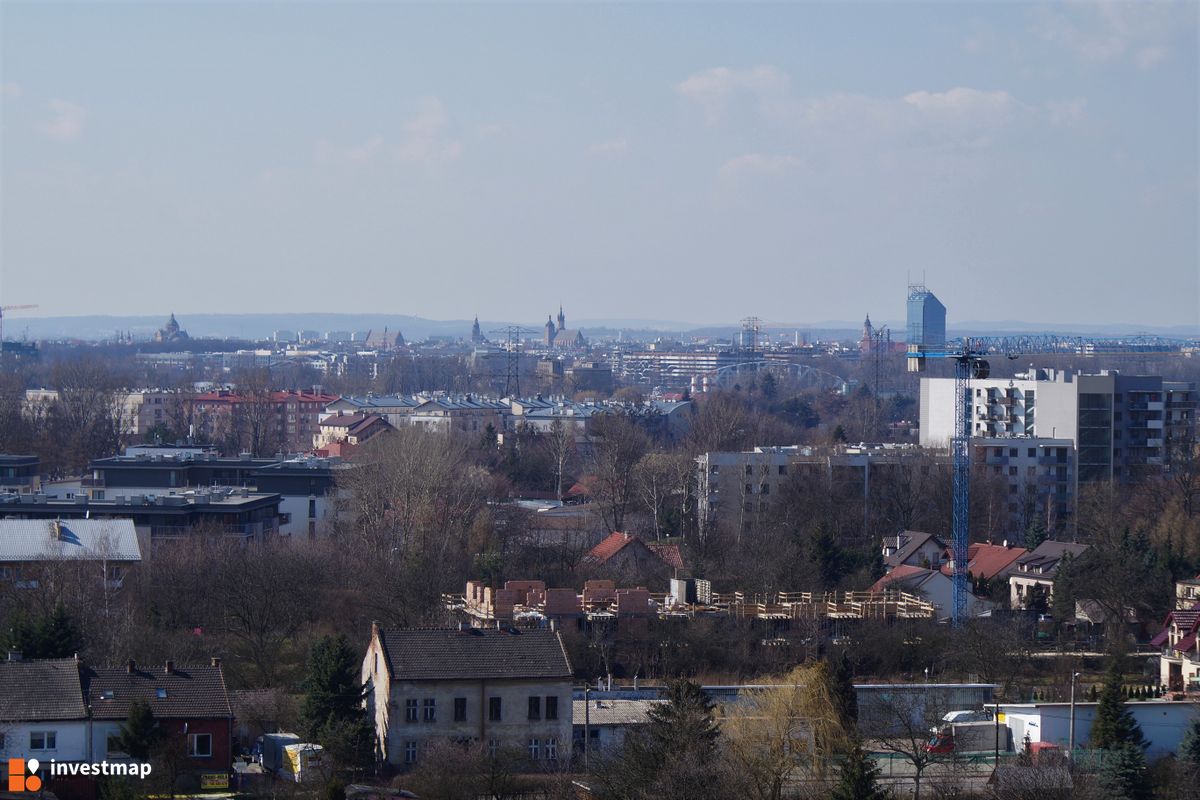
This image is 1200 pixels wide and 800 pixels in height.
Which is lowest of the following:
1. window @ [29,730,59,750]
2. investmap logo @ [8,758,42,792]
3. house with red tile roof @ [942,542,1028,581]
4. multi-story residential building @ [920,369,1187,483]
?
house with red tile roof @ [942,542,1028,581]

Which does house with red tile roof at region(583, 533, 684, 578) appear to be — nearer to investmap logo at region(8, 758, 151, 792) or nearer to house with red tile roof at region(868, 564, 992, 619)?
house with red tile roof at region(868, 564, 992, 619)

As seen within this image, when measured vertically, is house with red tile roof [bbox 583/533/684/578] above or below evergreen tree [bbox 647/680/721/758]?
below

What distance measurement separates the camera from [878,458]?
35344mm

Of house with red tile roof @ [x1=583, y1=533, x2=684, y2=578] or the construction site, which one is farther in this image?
house with red tile roof @ [x1=583, y1=533, x2=684, y2=578]

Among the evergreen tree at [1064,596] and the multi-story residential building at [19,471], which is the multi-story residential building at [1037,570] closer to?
the evergreen tree at [1064,596]

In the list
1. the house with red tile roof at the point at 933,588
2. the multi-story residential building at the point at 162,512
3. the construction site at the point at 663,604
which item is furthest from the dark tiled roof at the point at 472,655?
the multi-story residential building at the point at 162,512

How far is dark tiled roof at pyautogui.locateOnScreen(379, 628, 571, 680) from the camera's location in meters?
15.9

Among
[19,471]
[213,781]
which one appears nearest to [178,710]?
[213,781]

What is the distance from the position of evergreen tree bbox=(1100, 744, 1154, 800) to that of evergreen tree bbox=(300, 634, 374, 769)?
6056 millimetres

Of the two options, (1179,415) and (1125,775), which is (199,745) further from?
(1179,415)

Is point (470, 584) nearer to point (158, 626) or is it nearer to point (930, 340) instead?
point (158, 626)

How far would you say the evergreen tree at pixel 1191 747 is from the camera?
50.3 ft

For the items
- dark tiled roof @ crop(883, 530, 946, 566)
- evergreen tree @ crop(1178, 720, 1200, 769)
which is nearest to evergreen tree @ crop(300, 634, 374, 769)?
evergreen tree @ crop(1178, 720, 1200, 769)

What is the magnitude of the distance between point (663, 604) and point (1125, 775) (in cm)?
868
